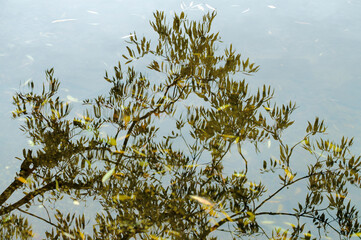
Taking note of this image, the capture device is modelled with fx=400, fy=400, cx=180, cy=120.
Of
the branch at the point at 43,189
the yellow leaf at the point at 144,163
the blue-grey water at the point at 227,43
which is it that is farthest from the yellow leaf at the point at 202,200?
the blue-grey water at the point at 227,43

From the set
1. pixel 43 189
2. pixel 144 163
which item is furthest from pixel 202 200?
pixel 43 189

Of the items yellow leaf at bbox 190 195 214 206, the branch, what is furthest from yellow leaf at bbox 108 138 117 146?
yellow leaf at bbox 190 195 214 206

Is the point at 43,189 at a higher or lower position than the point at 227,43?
lower

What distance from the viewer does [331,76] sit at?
152 inches

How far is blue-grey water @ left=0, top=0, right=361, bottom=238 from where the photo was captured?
370 centimetres

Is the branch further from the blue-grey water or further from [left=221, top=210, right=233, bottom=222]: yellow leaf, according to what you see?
the blue-grey water

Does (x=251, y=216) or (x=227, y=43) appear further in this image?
(x=227, y=43)

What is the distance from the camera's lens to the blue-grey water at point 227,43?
3703 millimetres

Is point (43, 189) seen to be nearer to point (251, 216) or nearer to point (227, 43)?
point (251, 216)

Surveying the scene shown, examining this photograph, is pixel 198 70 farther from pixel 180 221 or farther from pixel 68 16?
pixel 68 16

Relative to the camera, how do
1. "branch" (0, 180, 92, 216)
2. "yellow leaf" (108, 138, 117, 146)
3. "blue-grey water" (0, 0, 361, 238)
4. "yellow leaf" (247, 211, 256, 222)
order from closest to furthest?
"yellow leaf" (247, 211, 256, 222), "yellow leaf" (108, 138, 117, 146), "branch" (0, 180, 92, 216), "blue-grey water" (0, 0, 361, 238)

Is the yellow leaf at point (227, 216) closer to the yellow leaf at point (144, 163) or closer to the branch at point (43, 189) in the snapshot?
the yellow leaf at point (144, 163)

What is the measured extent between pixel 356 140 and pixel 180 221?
2.59 m

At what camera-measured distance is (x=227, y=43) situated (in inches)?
155
